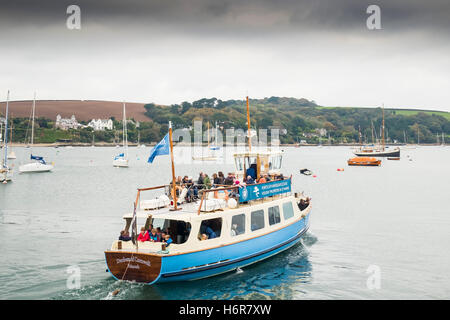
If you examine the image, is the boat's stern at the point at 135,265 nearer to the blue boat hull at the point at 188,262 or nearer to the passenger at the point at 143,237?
the blue boat hull at the point at 188,262

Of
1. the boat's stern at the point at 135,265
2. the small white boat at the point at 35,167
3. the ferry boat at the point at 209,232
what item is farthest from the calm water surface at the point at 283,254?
the small white boat at the point at 35,167

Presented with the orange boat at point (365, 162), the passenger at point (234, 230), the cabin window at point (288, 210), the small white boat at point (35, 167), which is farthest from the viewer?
the orange boat at point (365, 162)

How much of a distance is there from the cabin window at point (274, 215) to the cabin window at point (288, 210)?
2.56 ft

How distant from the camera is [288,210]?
23.5 m

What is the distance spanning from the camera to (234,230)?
19109 mm

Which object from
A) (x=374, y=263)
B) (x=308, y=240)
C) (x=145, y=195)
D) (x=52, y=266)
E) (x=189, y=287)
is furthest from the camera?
(x=145, y=195)

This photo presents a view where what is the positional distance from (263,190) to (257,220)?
1698 mm

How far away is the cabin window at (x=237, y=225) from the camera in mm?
19078

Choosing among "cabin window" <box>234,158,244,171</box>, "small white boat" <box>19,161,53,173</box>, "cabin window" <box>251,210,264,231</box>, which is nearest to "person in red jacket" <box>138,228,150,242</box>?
"cabin window" <box>251,210,264,231</box>

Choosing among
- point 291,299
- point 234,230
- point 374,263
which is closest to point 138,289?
point 234,230

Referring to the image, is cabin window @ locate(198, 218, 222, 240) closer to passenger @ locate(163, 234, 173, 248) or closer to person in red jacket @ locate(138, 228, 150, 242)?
passenger @ locate(163, 234, 173, 248)

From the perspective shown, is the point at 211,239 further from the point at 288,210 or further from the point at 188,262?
the point at 288,210

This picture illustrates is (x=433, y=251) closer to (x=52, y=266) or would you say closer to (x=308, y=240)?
(x=308, y=240)

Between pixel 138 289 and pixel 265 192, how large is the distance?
833cm
